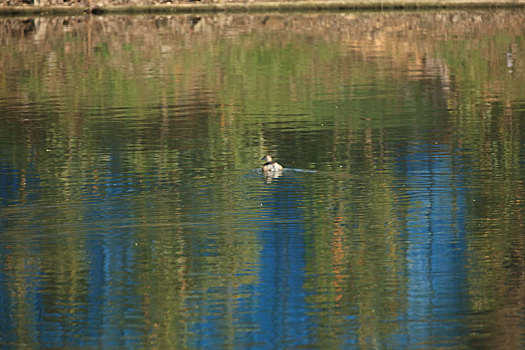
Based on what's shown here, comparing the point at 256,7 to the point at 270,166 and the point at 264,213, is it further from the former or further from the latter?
the point at 264,213

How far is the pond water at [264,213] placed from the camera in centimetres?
1894

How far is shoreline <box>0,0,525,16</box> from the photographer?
104 meters

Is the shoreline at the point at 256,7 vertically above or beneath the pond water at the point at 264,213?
above

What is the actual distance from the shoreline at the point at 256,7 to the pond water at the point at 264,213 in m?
46.4

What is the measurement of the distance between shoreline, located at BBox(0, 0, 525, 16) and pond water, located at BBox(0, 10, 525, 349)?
46.4 m

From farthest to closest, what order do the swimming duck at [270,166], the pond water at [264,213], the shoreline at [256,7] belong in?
the shoreline at [256,7] → the swimming duck at [270,166] → the pond water at [264,213]

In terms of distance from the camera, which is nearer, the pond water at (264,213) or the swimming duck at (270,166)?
the pond water at (264,213)

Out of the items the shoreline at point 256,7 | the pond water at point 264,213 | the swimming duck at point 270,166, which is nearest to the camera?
the pond water at point 264,213

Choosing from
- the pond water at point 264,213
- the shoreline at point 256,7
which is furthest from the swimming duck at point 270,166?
the shoreline at point 256,7

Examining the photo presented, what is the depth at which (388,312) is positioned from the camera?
19172mm

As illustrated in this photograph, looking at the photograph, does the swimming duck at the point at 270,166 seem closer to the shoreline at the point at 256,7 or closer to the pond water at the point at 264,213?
the pond water at the point at 264,213

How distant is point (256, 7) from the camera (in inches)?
4264

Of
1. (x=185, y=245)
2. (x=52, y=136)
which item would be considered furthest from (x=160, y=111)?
(x=185, y=245)

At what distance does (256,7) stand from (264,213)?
83.8 metres
